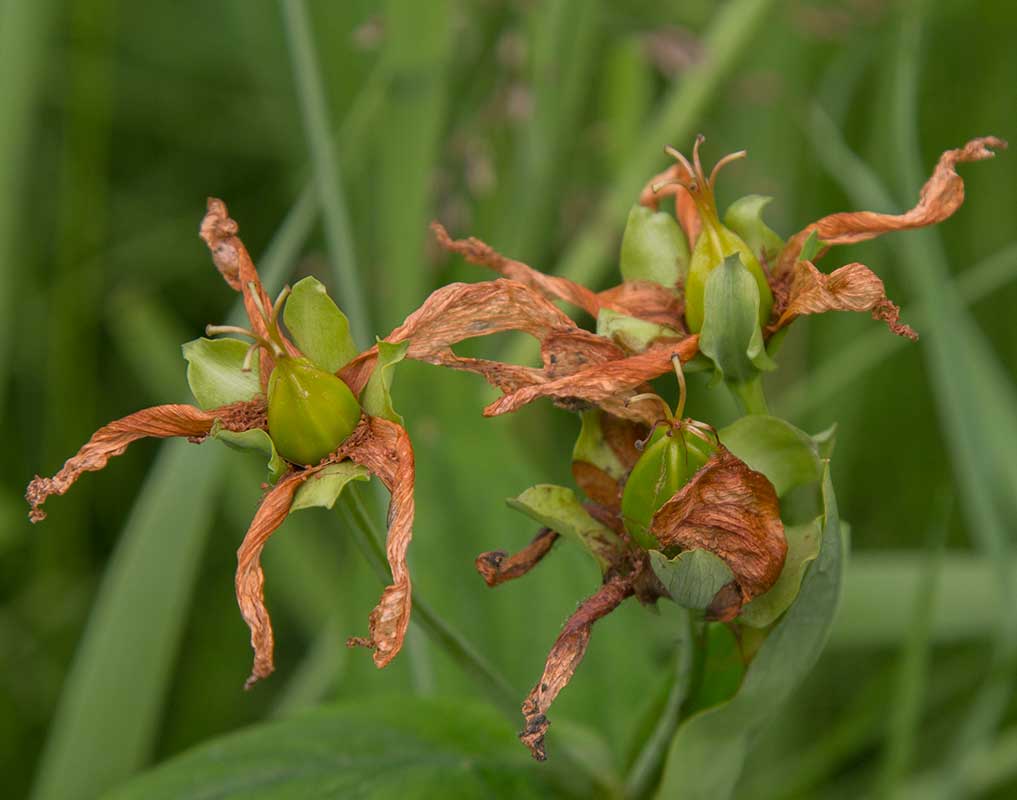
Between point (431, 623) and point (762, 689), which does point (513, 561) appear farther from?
point (762, 689)

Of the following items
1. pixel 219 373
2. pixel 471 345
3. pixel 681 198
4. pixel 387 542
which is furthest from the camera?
pixel 471 345

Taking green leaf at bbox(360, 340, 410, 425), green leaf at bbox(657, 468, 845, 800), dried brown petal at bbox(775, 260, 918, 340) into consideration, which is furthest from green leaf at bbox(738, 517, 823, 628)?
green leaf at bbox(360, 340, 410, 425)

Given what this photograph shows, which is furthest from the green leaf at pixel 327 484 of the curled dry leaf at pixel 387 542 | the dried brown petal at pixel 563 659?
the dried brown petal at pixel 563 659

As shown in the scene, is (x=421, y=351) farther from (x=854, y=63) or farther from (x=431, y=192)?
(x=854, y=63)

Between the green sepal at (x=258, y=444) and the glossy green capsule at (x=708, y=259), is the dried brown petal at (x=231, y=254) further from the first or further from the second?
the glossy green capsule at (x=708, y=259)

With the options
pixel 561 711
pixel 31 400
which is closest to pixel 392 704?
pixel 561 711

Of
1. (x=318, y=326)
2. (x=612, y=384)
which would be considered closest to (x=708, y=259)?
(x=612, y=384)
